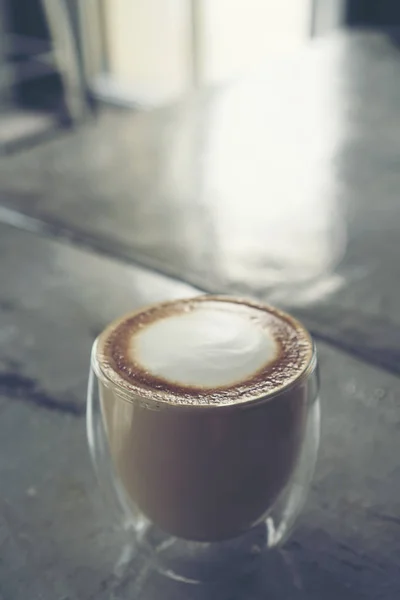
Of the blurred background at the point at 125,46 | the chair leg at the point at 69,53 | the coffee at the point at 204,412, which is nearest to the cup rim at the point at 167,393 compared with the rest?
the coffee at the point at 204,412

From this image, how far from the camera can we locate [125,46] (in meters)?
4.10

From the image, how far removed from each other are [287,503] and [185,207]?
0.63 m

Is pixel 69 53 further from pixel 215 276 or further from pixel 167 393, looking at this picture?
pixel 167 393

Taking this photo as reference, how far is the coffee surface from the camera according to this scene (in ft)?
1.44

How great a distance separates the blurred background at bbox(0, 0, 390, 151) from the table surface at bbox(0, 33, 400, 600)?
1.77 meters

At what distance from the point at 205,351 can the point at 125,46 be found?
12.9 ft

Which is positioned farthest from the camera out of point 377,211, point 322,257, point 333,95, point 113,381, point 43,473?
point 333,95

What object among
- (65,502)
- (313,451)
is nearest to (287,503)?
(313,451)

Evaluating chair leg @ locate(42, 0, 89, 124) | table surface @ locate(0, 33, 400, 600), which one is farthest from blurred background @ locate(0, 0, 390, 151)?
table surface @ locate(0, 33, 400, 600)

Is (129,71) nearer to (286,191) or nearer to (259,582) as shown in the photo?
(286,191)

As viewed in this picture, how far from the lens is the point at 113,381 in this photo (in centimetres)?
45

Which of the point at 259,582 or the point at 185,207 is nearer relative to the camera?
the point at 259,582

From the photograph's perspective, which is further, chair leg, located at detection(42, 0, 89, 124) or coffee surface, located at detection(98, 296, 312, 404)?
chair leg, located at detection(42, 0, 89, 124)

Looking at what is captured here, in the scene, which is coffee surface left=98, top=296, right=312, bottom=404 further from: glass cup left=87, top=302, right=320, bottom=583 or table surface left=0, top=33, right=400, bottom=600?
table surface left=0, top=33, right=400, bottom=600
